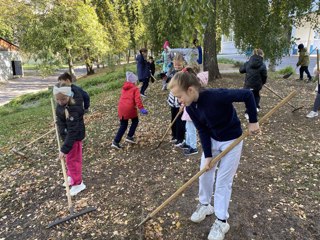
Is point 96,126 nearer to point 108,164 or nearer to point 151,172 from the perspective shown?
point 108,164

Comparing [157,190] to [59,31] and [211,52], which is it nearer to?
[211,52]

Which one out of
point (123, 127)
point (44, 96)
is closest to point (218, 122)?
point (123, 127)

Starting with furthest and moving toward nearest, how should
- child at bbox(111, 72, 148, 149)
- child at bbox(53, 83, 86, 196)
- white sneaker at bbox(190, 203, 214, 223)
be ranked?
child at bbox(111, 72, 148, 149) → child at bbox(53, 83, 86, 196) → white sneaker at bbox(190, 203, 214, 223)

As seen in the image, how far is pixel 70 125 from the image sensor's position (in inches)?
152

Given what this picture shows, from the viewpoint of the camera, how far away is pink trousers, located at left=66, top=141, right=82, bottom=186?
411 centimetres

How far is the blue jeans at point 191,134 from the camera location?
15.7 ft

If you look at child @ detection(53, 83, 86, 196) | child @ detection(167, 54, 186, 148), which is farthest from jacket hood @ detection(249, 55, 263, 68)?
child @ detection(53, 83, 86, 196)

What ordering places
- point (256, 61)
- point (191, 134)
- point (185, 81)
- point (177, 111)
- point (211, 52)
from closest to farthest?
point (185, 81)
point (191, 134)
point (177, 111)
point (256, 61)
point (211, 52)

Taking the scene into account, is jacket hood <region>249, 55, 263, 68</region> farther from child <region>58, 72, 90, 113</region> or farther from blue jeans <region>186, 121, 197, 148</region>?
child <region>58, 72, 90, 113</region>

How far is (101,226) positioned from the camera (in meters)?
3.56

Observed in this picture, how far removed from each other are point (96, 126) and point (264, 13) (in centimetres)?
658

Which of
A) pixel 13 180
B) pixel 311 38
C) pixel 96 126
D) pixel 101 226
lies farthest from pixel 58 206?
pixel 311 38

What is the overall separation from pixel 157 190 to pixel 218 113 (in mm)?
1941

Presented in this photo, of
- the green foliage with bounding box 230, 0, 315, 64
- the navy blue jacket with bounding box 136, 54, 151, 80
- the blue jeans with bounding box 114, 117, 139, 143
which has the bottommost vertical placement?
the blue jeans with bounding box 114, 117, 139, 143
